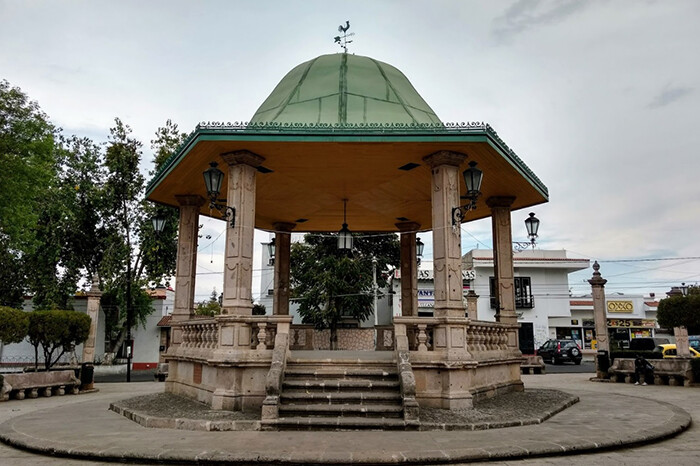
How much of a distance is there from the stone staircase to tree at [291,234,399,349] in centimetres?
1367

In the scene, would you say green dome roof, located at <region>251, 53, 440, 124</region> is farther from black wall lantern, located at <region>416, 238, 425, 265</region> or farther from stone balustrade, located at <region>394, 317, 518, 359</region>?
black wall lantern, located at <region>416, 238, 425, 265</region>

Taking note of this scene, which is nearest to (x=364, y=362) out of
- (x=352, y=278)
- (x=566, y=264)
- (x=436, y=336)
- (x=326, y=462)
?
(x=436, y=336)

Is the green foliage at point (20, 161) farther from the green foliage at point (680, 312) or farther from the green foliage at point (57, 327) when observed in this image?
the green foliage at point (680, 312)

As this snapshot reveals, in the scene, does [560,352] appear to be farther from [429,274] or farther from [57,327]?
[57,327]

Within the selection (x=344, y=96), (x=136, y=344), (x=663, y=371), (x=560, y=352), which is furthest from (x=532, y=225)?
(x=136, y=344)

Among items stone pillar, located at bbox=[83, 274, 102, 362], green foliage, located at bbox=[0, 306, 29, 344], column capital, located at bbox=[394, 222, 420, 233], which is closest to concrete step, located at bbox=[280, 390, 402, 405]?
column capital, located at bbox=[394, 222, 420, 233]

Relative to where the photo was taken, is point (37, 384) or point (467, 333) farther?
point (37, 384)

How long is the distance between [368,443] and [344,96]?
7.47m

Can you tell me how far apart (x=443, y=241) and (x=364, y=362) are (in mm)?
2778

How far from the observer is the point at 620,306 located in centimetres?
4200

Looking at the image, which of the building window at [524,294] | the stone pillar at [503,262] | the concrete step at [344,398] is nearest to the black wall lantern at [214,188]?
the concrete step at [344,398]

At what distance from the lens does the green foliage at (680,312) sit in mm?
17156

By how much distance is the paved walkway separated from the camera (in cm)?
607

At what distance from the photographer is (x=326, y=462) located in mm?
5918
